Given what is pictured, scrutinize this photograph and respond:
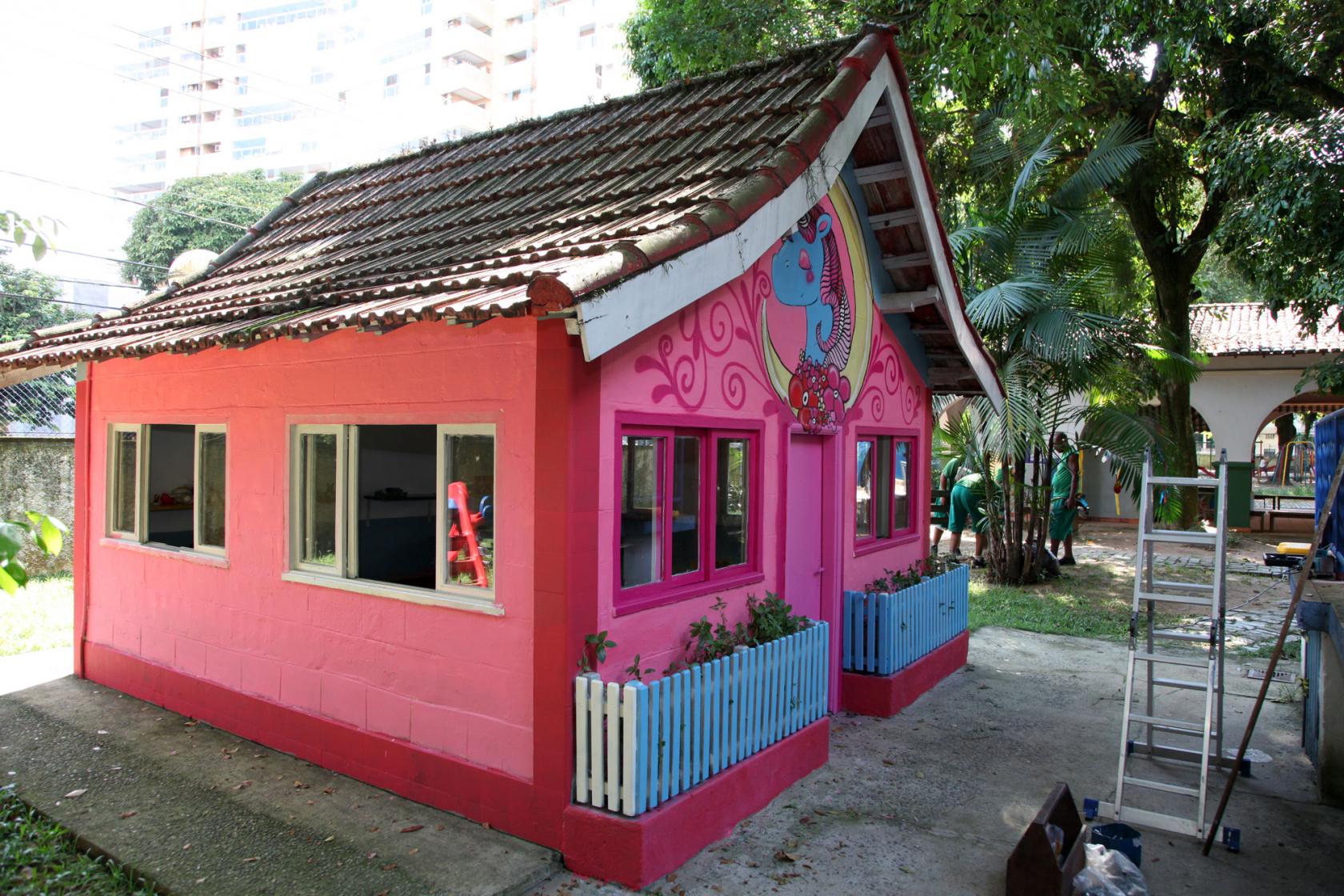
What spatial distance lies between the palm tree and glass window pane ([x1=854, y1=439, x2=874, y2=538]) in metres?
2.86

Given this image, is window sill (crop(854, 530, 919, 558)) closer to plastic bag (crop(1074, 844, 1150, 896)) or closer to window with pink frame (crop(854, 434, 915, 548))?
window with pink frame (crop(854, 434, 915, 548))

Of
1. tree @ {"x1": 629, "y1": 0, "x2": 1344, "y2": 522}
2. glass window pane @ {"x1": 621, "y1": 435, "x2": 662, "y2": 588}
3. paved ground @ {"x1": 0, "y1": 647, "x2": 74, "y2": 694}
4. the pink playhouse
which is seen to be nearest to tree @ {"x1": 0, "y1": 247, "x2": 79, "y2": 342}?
paved ground @ {"x1": 0, "y1": 647, "x2": 74, "y2": 694}

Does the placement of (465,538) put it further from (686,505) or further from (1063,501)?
(1063,501)

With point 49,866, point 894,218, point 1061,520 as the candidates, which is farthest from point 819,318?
point 1061,520

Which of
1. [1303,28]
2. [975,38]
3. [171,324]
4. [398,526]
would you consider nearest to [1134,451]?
[975,38]

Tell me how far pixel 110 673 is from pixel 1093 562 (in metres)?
15.3

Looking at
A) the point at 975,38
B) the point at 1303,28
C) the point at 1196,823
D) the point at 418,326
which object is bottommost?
the point at 1196,823

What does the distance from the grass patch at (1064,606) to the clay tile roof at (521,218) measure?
23.4 feet

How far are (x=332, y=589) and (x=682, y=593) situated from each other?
7.66 ft

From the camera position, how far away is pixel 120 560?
7574 mm

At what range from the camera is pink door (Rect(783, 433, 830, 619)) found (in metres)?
6.70

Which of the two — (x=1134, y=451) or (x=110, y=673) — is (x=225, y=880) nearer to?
(x=110, y=673)

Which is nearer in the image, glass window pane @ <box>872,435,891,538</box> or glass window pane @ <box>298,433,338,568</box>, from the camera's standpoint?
glass window pane @ <box>298,433,338,568</box>

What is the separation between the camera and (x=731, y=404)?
5.79 meters
